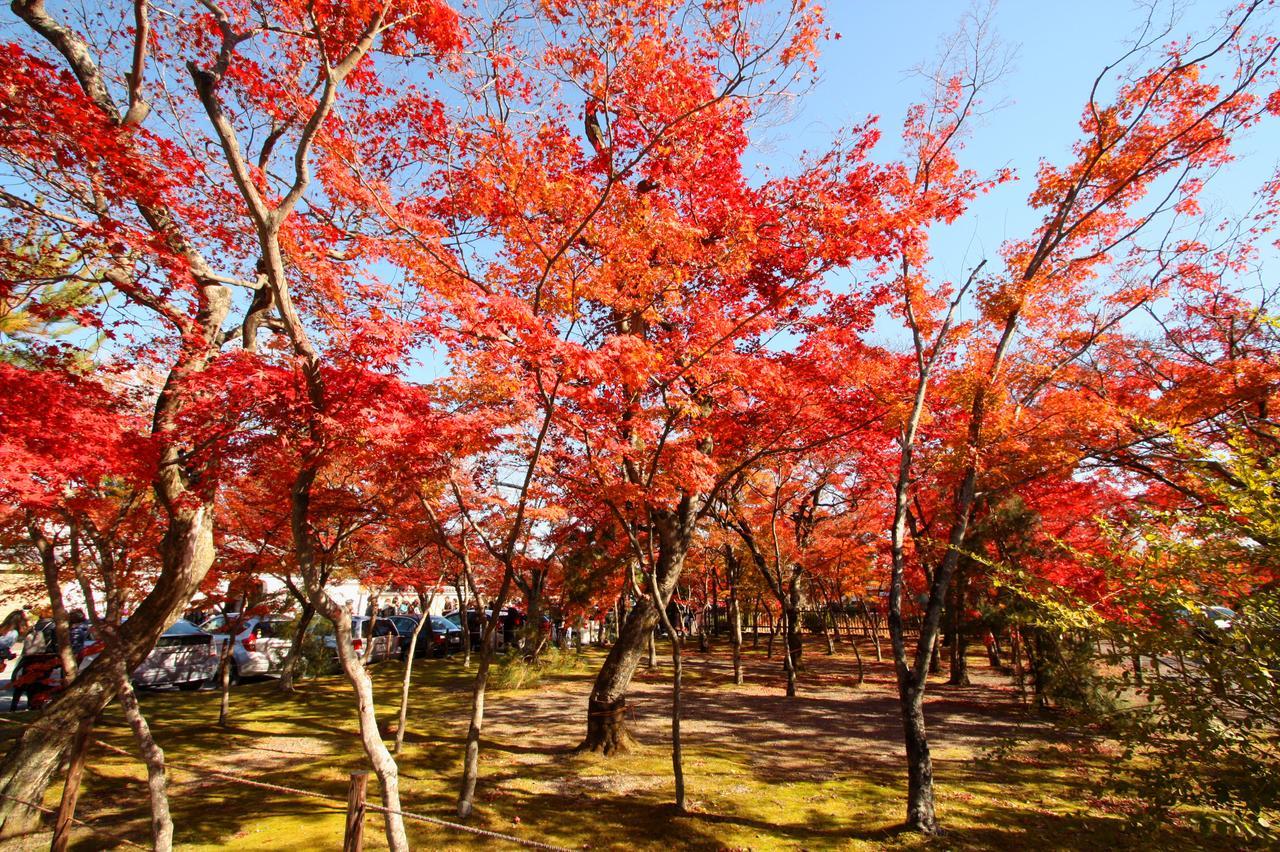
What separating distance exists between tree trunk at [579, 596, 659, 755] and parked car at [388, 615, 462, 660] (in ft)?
44.6

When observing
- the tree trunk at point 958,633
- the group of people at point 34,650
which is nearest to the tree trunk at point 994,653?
the tree trunk at point 958,633

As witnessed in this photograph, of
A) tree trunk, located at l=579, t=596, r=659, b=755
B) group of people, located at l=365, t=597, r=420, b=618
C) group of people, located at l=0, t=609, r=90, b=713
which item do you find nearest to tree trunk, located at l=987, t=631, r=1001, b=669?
tree trunk, located at l=579, t=596, r=659, b=755

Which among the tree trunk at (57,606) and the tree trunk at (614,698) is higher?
the tree trunk at (57,606)

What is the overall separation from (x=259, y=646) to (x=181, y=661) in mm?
2266

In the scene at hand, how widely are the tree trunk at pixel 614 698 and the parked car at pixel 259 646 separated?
10.8m

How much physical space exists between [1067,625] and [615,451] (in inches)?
193

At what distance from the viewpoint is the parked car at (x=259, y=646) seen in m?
15.5

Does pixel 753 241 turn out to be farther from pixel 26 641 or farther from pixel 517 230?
pixel 26 641

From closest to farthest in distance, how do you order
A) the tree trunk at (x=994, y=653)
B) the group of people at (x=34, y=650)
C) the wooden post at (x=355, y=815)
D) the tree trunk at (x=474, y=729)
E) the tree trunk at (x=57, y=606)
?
the wooden post at (x=355, y=815)
the tree trunk at (x=474, y=729)
the tree trunk at (x=57, y=606)
the group of people at (x=34, y=650)
the tree trunk at (x=994, y=653)

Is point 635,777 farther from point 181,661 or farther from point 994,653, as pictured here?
point 994,653

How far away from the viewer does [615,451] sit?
7.51m

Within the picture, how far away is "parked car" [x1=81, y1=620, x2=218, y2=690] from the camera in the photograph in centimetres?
1338

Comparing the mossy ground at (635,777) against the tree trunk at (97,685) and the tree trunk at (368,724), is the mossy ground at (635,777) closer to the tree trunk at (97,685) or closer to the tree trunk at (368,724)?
the tree trunk at (97,685)

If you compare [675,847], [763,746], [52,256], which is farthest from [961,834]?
[52,256]
